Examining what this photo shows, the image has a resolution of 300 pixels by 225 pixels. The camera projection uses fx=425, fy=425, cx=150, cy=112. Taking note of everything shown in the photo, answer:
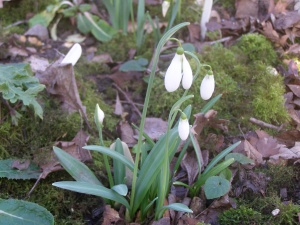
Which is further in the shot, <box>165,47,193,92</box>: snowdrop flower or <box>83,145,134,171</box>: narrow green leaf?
<box>83,145,134,171</box>: narrow green leaf

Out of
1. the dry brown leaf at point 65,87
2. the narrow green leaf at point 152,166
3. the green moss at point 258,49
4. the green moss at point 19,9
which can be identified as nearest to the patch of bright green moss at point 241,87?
the green moss at point 258,49

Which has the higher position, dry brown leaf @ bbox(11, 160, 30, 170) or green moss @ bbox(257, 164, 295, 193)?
dry brown leaf @ bbox(11, 160, 30, 170)

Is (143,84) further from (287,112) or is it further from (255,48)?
(287,112)

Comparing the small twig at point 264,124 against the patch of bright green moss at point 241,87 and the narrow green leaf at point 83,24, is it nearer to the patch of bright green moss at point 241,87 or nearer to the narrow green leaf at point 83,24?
the patch of bright green moss at point 241,87

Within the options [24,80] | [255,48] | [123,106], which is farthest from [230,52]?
[24,80]

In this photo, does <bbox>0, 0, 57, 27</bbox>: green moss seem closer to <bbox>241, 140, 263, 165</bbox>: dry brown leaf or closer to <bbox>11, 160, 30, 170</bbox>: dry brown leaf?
<bbox>11, 160, 30, 170</bbox>: dry brown leaf

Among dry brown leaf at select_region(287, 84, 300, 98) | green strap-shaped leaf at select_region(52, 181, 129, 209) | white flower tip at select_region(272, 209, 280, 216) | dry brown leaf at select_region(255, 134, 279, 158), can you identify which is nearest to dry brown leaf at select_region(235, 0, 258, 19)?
dry brown leaf at select_region(287, 84, 300, 98)
